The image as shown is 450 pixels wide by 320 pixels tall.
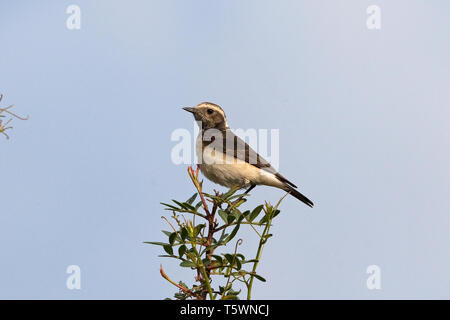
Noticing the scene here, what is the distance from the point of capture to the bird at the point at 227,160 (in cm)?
709

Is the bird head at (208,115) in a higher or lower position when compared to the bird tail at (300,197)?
higher

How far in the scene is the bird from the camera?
23.2ft

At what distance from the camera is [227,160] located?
23.5 ft

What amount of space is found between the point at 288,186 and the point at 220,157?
3.87 ft

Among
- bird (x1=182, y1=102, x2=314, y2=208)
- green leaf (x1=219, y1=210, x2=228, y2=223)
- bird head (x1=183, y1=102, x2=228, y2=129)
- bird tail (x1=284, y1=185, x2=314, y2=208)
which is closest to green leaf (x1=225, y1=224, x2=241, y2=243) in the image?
green leaf (x1=219, y1=210, x2=228, y2=223)

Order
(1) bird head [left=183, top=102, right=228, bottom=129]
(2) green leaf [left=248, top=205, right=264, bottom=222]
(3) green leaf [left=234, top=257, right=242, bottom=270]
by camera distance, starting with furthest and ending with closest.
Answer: (1) bird head [left=183, top=102, right=228, bottom=129] < (2) green leaf [left=248, top=205, right=264, bottom=222] < (3) green leaf [left=234, top=257, right=242, bottom=270]

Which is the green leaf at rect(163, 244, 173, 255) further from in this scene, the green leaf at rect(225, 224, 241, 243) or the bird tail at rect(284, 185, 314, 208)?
the bird tail at rect(284, 185, 314, 208)

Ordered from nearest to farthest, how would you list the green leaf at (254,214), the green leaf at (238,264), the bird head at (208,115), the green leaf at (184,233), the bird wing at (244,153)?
1. the green leaf at (238,264)
2. the green leaf at (184,233)
3. the green leaf at (254,214)
4. the bird wing at (244,153)
5. the bird head at (208,115)

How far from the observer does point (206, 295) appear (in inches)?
119

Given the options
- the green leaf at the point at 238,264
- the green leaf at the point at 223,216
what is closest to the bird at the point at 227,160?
the green leaf at the point at 223,216

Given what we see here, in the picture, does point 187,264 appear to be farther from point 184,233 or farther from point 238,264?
point 238,264

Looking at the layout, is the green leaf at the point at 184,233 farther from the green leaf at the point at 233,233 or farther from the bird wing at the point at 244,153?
the bird wing at the point at 244,153
